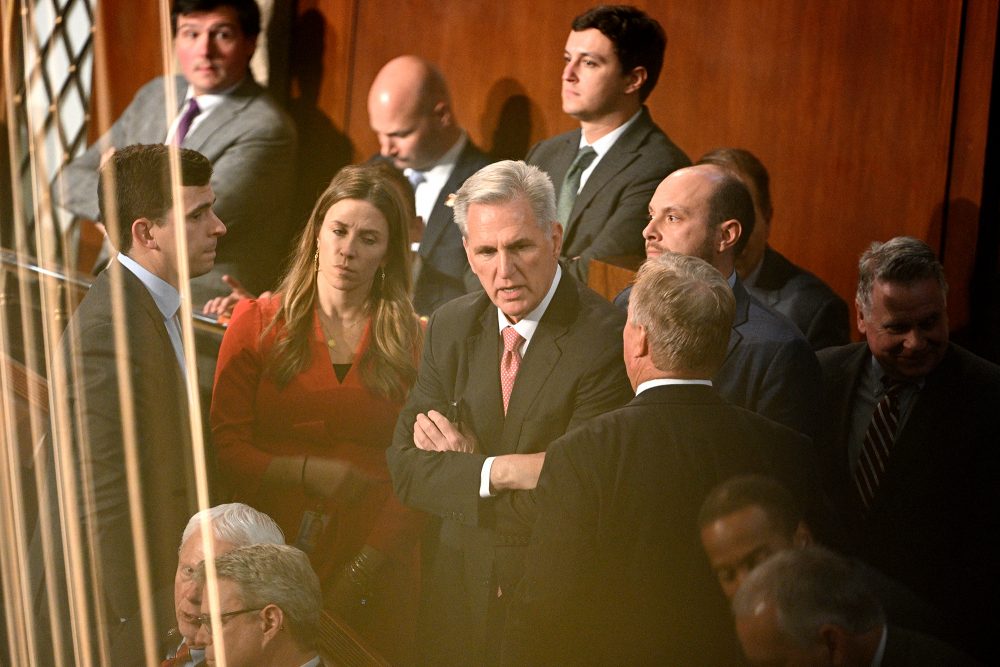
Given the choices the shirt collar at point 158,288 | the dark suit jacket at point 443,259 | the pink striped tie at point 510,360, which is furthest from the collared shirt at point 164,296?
the pink striped tie at point 510,360

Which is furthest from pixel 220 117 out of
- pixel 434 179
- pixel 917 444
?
pixel 917 444

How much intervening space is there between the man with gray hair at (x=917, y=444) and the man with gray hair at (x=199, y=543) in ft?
4.88

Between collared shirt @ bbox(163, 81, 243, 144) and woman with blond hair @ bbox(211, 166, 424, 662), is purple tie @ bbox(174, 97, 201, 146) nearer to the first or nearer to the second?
collared shirt @ bbox(163, 81, 243, 144)

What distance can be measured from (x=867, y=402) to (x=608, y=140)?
0.96 metres

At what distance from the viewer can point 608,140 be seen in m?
3.43

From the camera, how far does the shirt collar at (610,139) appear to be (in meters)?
3.42

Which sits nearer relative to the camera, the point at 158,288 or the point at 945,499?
the point at 945,499

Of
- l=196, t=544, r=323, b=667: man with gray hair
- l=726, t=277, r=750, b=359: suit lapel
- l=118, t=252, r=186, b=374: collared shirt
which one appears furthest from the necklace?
l=726, t=277, r=750, b=359: suit lapel

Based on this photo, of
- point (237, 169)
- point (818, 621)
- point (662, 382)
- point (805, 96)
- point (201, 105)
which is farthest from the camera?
point (201, 105)

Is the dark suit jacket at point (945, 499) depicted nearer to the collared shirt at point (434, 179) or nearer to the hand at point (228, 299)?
the collared shirt at point (434, 179)

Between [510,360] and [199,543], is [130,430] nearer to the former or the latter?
[199,543]

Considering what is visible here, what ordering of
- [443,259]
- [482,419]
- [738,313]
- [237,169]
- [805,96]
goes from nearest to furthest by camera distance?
[738,313] → [482,419] → [805,96] → [443,259] → [237,169]

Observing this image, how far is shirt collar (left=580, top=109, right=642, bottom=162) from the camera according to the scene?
3.42 m

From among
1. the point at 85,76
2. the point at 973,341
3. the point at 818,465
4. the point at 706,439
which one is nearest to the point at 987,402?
the point at 973,341
